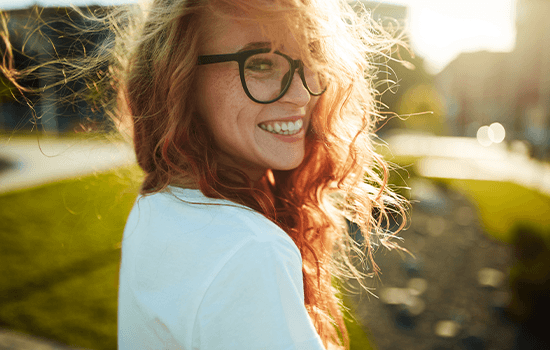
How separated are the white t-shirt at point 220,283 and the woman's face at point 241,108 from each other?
375 mm

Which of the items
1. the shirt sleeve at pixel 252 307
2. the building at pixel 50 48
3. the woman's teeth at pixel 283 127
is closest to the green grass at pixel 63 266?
the building at pixel 50 48

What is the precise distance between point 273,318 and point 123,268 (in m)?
0.73

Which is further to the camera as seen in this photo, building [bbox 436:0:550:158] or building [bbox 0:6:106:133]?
building [bbox 436:0:550:158]

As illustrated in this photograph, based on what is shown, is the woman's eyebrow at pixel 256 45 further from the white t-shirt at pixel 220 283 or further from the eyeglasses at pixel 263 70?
the white t-shirt at pixel 220 283

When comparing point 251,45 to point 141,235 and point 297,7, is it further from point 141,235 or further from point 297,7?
point 141,235

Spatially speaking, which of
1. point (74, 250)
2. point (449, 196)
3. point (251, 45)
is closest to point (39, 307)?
point (74, 250)

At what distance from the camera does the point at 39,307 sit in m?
4.64

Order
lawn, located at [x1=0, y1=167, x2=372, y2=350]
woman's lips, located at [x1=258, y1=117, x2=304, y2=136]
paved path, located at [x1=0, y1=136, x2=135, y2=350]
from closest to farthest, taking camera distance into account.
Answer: woman's lips, located at [x1=258, y1=117, x2=304, y2=136]
paved path, located at [x1=0, y1=136, x2=135, y2=350]
lawn, located at [x1=0, y1=167, x2=372, y2=350]

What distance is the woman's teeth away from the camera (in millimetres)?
1541

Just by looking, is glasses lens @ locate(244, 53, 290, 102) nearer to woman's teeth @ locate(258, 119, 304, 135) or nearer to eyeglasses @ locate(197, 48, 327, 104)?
eyeglasses @ locate(197, 48, 327, 104)

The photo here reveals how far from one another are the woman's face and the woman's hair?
5cm

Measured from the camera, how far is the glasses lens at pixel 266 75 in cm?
143

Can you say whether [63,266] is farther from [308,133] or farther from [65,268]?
[308,133]

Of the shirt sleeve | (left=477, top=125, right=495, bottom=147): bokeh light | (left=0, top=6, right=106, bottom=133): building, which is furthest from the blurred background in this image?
(left=477, top=125, right=495, bottom=147): bokeh light
